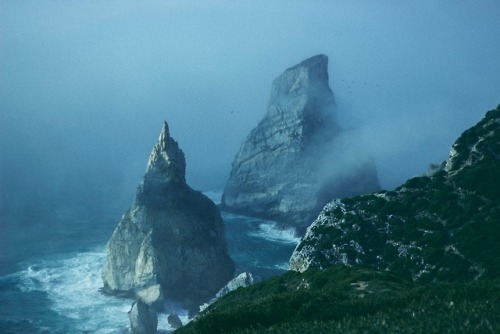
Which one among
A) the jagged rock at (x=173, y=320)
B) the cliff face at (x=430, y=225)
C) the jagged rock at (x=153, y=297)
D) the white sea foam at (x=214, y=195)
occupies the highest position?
the white sea foam at (x=214, y=195)

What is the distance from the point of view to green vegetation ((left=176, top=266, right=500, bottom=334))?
25.2m

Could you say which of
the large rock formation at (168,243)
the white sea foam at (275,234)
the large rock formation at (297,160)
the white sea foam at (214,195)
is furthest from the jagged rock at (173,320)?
the white sea foam at (214,195)

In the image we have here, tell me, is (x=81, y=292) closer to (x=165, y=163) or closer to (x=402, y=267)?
(x=165, y=163)

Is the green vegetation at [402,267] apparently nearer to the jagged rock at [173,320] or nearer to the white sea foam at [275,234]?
the jagged rock at [173,320]

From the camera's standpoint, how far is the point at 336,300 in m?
32.5

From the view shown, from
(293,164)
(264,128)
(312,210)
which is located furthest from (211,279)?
(264,128)

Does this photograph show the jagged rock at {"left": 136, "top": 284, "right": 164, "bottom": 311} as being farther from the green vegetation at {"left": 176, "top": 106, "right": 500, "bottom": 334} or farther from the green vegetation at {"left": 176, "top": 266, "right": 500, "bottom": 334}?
the green vegetation at {"left": 176, "top": 266, "right": 500, "bottom": 334}


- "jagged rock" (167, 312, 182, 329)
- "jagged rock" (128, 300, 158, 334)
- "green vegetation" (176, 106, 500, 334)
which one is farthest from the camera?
"jagged rock" (167, 312, 182, 329)

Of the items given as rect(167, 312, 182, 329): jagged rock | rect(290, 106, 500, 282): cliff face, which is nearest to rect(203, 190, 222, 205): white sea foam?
rect(167, 312, 182, 329): jagged rock

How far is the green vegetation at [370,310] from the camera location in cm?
2522

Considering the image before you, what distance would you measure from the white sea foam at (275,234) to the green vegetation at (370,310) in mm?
90726

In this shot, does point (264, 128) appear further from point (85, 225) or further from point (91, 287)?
point (91, 287)

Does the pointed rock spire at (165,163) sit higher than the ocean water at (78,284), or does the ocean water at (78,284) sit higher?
the pointed rock spire at (165,163)

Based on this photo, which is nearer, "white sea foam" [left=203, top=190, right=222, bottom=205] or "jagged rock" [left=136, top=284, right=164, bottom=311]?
"jagged rock" [left=136, top=284, right=164, bottom=311]
